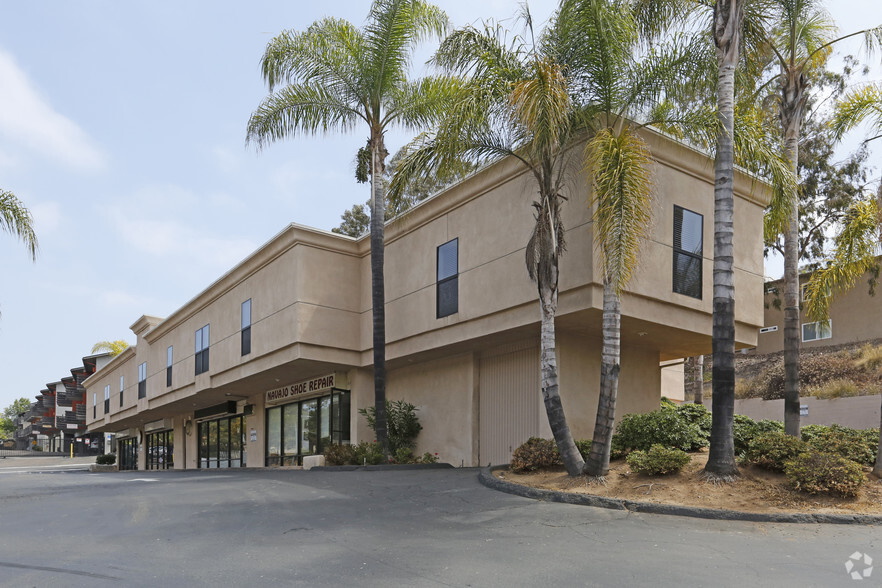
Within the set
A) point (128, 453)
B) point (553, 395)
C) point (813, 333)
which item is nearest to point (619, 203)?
point (553, 395)

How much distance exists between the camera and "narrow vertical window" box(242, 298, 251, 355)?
24.7 meters

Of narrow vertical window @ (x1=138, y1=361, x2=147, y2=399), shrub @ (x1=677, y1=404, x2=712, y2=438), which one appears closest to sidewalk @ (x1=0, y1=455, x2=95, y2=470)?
narrow vertical window @ (x1=138, y1=361, x2=147, y2=399)

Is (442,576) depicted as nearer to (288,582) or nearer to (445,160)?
(288,582)

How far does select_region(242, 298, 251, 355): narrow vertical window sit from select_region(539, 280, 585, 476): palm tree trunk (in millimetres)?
14310

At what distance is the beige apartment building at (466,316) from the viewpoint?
16.0m

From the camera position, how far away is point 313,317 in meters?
21.6

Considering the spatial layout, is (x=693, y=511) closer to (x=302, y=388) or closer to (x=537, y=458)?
(x=537, y=458)

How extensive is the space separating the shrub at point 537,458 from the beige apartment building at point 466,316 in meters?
2.87

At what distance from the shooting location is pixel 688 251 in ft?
53.6

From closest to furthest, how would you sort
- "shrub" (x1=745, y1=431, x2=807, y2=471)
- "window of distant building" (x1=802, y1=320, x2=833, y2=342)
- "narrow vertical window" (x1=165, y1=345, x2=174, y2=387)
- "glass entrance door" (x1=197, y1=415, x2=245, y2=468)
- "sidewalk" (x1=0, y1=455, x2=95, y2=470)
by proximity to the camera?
"shrub" (x1=745, y1=431, x2=807, y2=471)
"window of distant building" (x1=802, y1=320, x2=833, y2=342)
"glass entrance door" (x1=197, y1=415, x2=245, y2=468)
"narrow vertical window" (x1=165, y1=345, x2=174, y2=387)
"sidewalk" (x1=0, y1=455, x2=95, y2=470)

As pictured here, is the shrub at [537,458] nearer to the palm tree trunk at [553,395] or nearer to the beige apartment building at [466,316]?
the palm tree trunk at [553,395]

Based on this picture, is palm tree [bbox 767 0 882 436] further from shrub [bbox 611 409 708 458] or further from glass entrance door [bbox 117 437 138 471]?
glass entrance door [bbox 117 437 138 471]

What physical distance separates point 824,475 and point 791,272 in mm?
6172

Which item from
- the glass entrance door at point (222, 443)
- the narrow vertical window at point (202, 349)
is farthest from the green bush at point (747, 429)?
the glass entrance door at point (222, 443)
